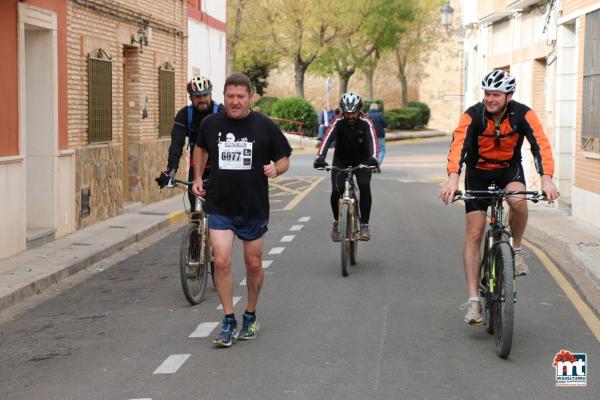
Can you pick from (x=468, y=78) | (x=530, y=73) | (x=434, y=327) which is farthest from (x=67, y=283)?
(x=468, y=78)

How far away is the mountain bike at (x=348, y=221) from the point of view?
1150cm

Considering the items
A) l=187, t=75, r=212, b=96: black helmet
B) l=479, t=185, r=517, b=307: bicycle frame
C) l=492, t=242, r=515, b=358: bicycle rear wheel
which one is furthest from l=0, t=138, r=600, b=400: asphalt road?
l=187, t=75, r=212, b=96: black helmet

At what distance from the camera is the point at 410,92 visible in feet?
271

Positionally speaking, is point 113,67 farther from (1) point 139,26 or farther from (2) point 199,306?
(2) point 199,306

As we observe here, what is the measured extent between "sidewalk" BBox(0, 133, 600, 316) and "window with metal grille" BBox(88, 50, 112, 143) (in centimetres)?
137

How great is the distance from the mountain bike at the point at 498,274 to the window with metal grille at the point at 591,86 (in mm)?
9735

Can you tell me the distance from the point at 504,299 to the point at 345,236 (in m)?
4.32

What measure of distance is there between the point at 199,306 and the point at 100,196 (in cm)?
792

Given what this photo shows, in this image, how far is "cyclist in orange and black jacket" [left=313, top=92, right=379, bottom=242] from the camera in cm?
1238

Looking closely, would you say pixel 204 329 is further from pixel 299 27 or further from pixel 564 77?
pixel 299 27

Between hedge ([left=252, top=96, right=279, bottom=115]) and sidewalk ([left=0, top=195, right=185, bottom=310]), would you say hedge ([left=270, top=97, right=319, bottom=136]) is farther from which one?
sidewalk ([left=0, top=195, right=185, bottom=310])

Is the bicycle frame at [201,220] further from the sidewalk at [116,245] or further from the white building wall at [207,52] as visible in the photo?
the white building wall at [207,52]

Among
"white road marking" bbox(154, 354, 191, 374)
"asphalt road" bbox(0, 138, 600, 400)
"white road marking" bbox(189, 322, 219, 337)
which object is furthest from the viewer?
"white road marking" bbox(189, 322, 219, 337)

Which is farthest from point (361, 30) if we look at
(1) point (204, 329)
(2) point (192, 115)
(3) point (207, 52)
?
(1) point (204, 329)
